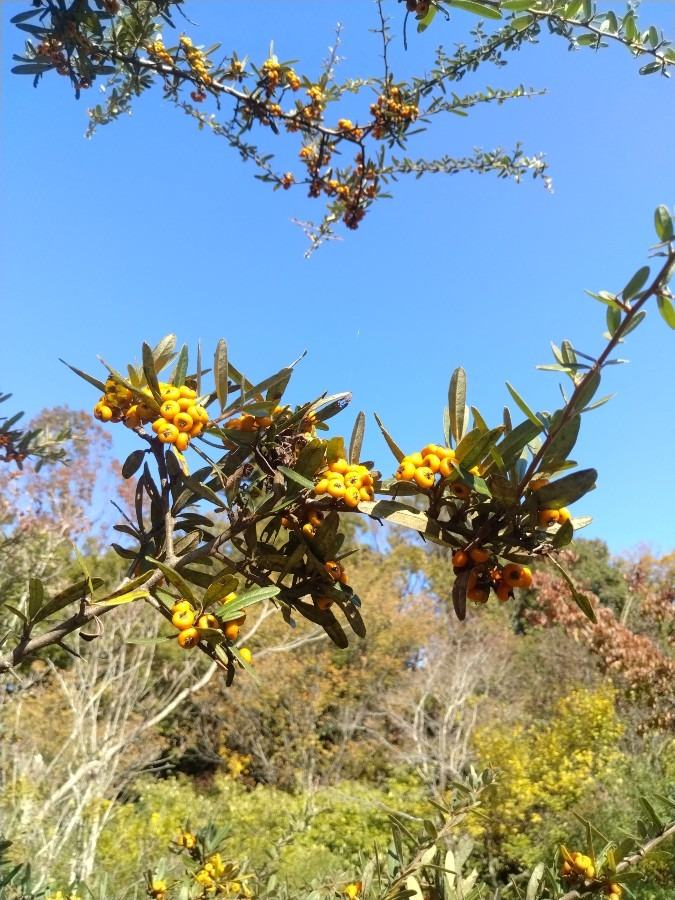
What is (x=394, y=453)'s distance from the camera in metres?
0.76

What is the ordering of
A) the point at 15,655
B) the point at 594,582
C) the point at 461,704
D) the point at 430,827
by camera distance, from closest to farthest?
1. the point at 15,655
2. the point at 430,827
3. the point at 461,704
4. the point at 594,582

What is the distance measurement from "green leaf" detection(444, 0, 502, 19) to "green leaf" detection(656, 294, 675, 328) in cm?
76

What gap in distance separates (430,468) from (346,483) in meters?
0.11

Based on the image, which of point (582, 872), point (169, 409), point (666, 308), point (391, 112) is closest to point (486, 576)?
point (666, 308)

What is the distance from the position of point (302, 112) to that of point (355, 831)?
8249mm

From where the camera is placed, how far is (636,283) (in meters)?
0.54

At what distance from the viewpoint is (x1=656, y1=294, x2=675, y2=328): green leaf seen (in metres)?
0.54

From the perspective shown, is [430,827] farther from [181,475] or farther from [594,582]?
[594,582]

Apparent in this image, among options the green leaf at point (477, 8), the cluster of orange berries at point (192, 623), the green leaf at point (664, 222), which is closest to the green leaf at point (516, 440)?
the green leaf at point (664, 222)

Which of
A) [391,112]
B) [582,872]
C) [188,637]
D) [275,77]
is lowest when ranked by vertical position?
[582,872]

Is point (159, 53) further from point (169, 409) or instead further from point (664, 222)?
point (664, 222)

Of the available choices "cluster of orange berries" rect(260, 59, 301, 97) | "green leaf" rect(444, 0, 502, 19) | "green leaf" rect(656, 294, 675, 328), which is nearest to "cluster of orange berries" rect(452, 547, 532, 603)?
"green leaf" rect(656, 294, 675, 328)

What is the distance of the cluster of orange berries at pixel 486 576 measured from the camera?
72 cm

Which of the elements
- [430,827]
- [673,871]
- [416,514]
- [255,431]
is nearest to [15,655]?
[255,431]
